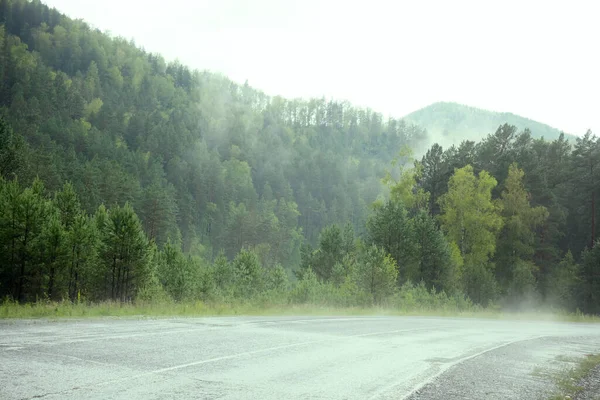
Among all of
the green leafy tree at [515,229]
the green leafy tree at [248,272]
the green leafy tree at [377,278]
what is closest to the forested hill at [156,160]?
the green leafy tree at [248,272]

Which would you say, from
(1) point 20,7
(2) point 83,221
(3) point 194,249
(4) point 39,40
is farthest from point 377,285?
(1) point 20,7

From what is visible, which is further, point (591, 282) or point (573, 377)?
point (591, 282)

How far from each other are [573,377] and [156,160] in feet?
476

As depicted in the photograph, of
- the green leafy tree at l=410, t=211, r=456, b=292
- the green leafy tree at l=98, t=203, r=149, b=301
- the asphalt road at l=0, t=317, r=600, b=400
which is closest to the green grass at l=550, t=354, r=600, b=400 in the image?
the asphalt road at l=0, t=317, r=600, b=400

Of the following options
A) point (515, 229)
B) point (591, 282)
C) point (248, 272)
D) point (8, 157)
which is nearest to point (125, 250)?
point (248, 272)

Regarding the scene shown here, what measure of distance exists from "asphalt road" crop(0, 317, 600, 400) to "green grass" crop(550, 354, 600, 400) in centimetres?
23

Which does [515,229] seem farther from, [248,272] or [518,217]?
[248,272]

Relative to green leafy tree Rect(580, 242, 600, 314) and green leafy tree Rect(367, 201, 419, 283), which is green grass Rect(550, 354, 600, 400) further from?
green leafy tree Rect(367, 201, 419, 283)

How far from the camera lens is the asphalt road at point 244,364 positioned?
6.11 metres

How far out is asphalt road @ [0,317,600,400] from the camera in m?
6.11

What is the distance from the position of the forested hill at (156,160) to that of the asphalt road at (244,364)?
200 feet

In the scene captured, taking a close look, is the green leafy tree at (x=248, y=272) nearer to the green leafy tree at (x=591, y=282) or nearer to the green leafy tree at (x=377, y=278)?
the green leafy tree at (x=377, y=278)

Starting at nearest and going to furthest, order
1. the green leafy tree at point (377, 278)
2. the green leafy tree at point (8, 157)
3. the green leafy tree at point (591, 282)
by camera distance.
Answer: the green leafy tree at point (377, 278) → the green leafy tree at point (591, 282) → the green leafy tree at point (8, 157)

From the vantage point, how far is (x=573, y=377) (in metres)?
9.68
